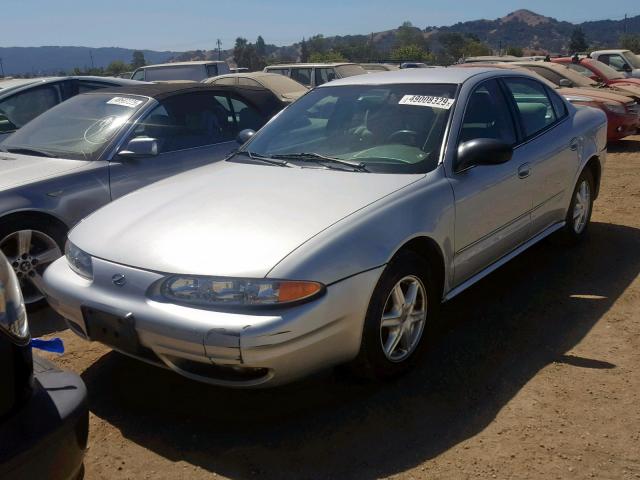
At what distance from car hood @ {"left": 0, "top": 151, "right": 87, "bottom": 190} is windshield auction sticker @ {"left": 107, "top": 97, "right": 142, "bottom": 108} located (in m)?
0.72

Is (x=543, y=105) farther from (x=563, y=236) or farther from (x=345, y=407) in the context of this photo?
(x=345, y=407)

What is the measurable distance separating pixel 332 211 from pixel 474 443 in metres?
1.20

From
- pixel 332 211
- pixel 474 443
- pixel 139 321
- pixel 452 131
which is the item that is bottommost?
pixel 474 443

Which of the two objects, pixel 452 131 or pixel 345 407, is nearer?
pixel 345 407

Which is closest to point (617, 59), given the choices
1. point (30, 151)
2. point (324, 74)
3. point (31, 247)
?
point (324, 74)

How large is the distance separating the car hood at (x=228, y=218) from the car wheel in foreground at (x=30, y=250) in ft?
3.16

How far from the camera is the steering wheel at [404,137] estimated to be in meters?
3.84

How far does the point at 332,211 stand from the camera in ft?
10.3

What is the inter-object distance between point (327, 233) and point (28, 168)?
107 inches

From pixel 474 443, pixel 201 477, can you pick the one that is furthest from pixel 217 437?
pixel 474 443

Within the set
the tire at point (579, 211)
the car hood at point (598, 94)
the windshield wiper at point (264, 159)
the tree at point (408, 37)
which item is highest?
the tree at point (408, 37)

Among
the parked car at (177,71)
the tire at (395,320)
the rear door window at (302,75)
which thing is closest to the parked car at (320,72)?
the rear door window at (302,75)

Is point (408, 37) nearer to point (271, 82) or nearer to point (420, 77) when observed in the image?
point (271, 82)

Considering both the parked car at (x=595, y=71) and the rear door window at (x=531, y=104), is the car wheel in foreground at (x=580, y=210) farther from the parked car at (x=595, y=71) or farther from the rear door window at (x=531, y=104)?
the parked car at (x=595, y=71)
